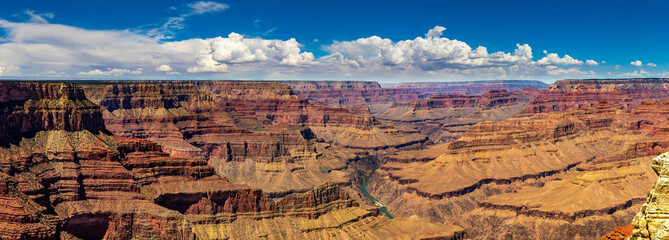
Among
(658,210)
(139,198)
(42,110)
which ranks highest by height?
(658,210)

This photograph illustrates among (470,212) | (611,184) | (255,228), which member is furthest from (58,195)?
(611,184)

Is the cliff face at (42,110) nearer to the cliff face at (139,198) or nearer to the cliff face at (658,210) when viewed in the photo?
the cliff face at (139,198)

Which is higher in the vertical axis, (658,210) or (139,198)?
(658,210)

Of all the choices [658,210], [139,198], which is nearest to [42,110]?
[139,198]

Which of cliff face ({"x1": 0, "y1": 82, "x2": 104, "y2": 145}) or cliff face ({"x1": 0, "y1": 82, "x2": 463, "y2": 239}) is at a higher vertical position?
cliff face ({"x1": 0, "y1": 82, "x2": 104, "y2": 145})

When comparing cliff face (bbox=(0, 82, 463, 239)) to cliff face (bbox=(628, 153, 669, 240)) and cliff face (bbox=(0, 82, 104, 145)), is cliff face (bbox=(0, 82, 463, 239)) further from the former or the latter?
cliff face (bbox=(628, 153, 669, 240))

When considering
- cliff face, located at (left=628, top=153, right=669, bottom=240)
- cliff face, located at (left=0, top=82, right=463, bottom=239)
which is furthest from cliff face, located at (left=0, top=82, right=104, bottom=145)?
cliff face, located at (left=628, top=153, right=669, bottom=240)

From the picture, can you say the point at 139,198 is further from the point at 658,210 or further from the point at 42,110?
the point at 658,210

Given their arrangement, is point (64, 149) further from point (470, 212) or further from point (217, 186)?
point (470, 212)
